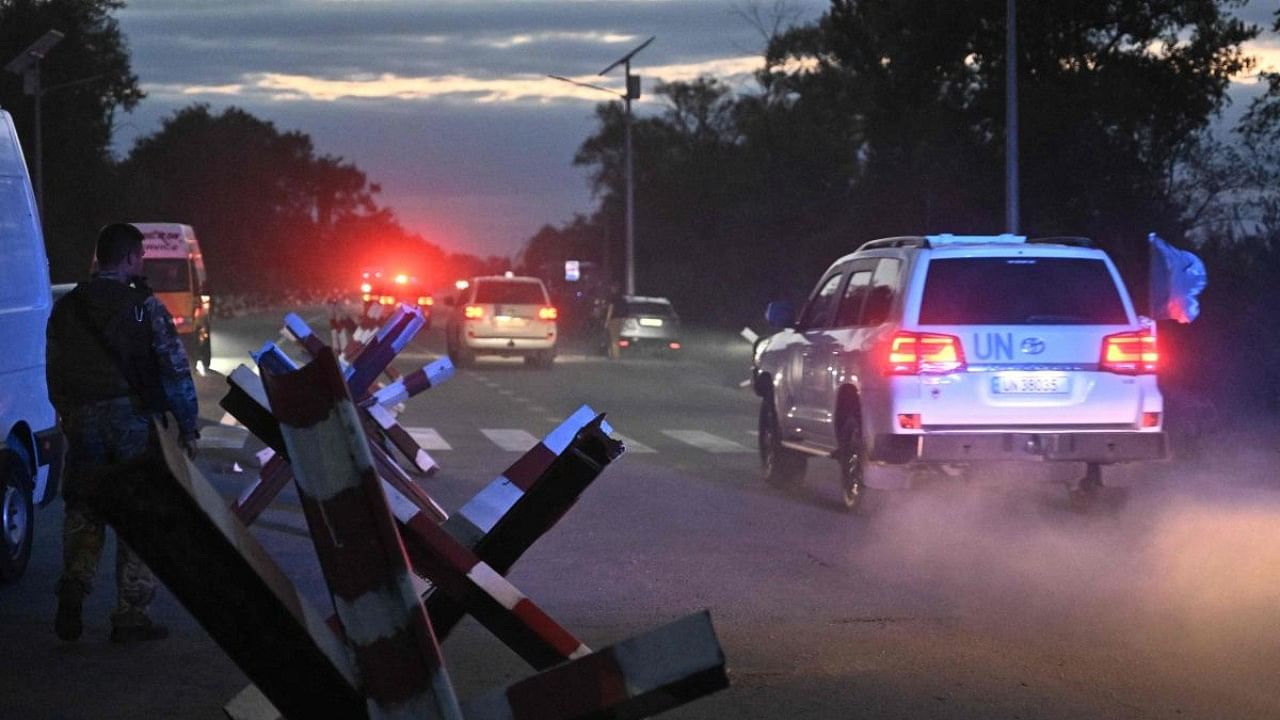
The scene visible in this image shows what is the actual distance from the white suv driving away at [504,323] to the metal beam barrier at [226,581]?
3565 centimetres

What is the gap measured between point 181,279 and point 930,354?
29.7 metres

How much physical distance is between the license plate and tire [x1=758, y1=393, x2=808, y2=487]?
3.33 m

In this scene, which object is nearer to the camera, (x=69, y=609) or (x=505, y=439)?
(x=69, y=609)

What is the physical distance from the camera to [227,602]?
3.29 meters

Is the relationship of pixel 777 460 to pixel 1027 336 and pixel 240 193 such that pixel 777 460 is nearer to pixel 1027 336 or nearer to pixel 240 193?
pixel 1027 336

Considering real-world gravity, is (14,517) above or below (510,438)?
above

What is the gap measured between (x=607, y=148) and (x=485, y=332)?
86.8 m

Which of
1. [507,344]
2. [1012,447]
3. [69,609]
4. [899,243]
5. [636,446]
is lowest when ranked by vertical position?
[507,344]

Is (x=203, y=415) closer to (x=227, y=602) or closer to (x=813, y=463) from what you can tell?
(x=813, y=463)

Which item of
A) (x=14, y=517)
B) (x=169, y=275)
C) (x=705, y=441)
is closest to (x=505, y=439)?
(x=705, y=441)

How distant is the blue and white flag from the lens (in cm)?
1850

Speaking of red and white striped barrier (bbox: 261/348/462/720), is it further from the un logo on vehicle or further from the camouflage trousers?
the un logo on vehicle

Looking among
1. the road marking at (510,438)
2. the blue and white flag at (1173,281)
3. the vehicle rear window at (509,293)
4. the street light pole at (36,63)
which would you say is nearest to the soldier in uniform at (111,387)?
the road marking at (510,438)

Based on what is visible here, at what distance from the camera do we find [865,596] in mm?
10391
